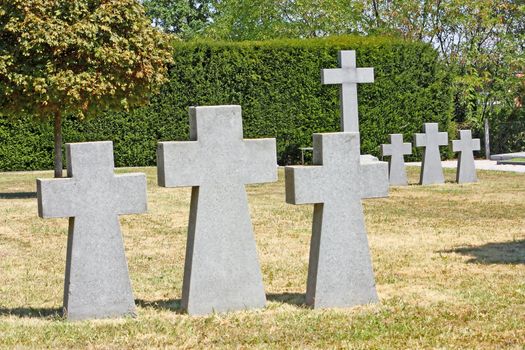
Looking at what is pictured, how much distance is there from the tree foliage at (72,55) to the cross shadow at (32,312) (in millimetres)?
9022

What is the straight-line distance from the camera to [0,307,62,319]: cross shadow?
6.41m

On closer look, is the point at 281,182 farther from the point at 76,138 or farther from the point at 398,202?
the point at 76,138

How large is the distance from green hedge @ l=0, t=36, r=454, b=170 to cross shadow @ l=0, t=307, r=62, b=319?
50.9ft

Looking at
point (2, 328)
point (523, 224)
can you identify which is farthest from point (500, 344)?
point (523, 224)

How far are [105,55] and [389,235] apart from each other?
7.00 meters

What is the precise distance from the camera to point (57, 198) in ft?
19.9

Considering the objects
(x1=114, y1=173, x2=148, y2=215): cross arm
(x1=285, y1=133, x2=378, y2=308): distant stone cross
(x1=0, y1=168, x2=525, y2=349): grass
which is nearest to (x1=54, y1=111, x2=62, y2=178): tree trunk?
(x1=0, y1=168, x2=525, y2=349): grass

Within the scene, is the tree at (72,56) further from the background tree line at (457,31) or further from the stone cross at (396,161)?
the background tree line at (457,31)

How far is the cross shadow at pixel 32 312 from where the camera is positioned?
641 centimetres

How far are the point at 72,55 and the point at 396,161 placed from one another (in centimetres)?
634

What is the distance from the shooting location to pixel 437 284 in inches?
291

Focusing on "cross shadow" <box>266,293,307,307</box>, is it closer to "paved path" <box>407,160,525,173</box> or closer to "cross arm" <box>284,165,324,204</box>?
"cross arm" <box>284,165,324,204</box>

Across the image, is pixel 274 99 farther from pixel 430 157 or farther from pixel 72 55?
pixel 72 55

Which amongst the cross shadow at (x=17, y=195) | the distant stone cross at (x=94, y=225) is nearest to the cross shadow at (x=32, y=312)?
the distant stone cross at (x=94, y=225)
